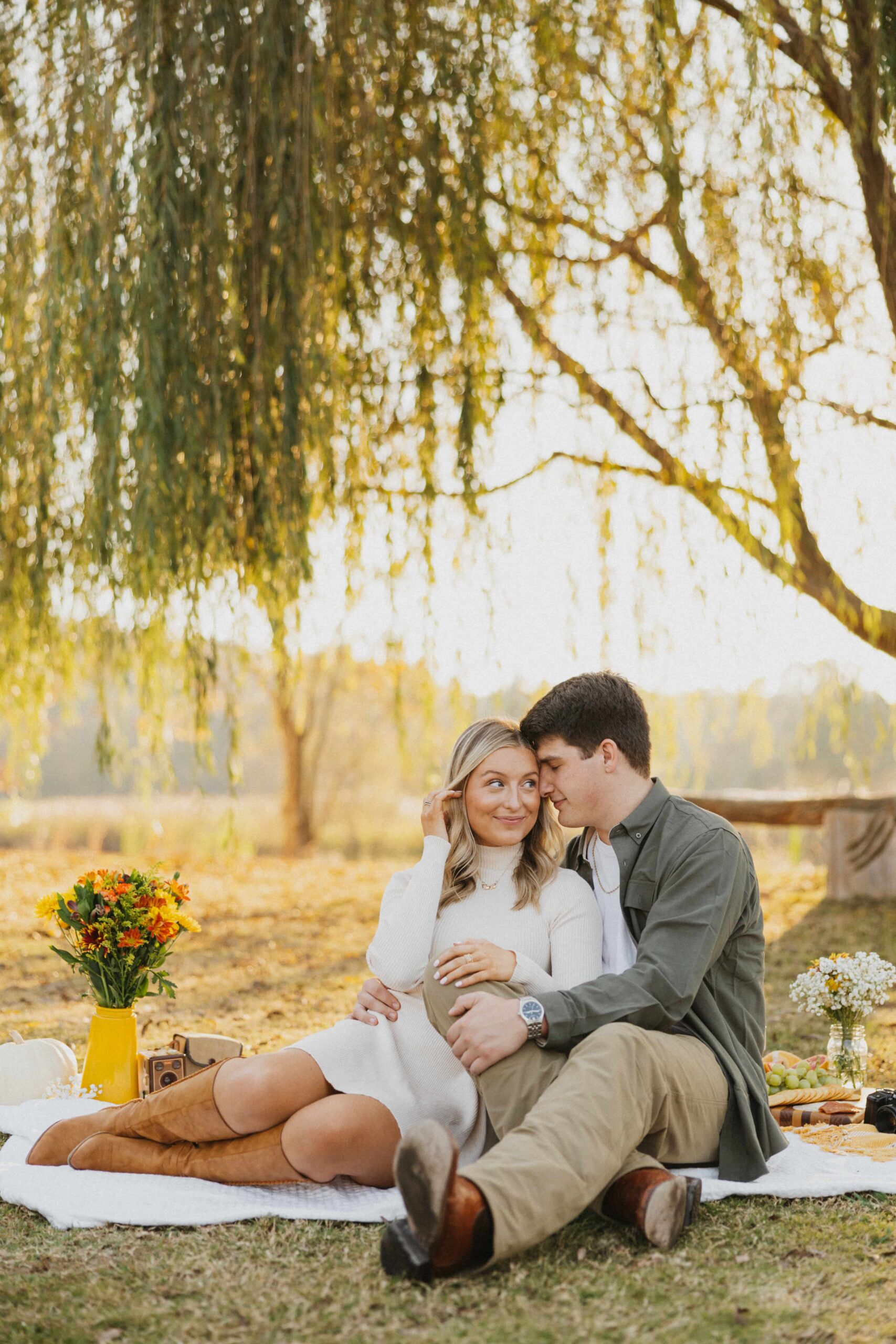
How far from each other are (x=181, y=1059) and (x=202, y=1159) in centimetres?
59

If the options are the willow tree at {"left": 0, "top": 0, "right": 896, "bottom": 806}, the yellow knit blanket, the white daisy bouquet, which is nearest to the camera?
the yellow knit blanket

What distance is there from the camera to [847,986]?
3.02 meters

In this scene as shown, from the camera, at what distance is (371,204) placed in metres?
3.77

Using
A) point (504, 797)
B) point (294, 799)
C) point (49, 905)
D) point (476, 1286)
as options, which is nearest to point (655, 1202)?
point (476, 1286)

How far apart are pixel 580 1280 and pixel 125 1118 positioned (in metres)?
1.04

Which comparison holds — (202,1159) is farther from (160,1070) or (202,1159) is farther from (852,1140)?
(852,1140)

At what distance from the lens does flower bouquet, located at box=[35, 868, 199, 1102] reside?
287 cm

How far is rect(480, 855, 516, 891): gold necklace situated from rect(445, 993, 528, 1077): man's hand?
351 millimetres

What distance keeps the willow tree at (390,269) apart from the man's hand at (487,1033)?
5.74 feet

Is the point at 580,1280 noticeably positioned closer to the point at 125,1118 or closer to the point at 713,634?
the point at 125,1118

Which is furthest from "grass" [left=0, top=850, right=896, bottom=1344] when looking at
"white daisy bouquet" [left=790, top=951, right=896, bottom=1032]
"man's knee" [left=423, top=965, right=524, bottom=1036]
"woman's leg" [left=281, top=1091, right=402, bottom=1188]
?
"white daisy bouquet" [left=790, top=951, right=896, bottom=1032]

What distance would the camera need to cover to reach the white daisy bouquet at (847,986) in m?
2.99

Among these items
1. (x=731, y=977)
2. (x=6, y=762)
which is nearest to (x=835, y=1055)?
(x=731, y=977)

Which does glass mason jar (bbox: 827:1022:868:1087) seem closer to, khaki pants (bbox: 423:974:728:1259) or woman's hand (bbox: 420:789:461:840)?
khaki pants (bbox: 423:974:728:1259)
